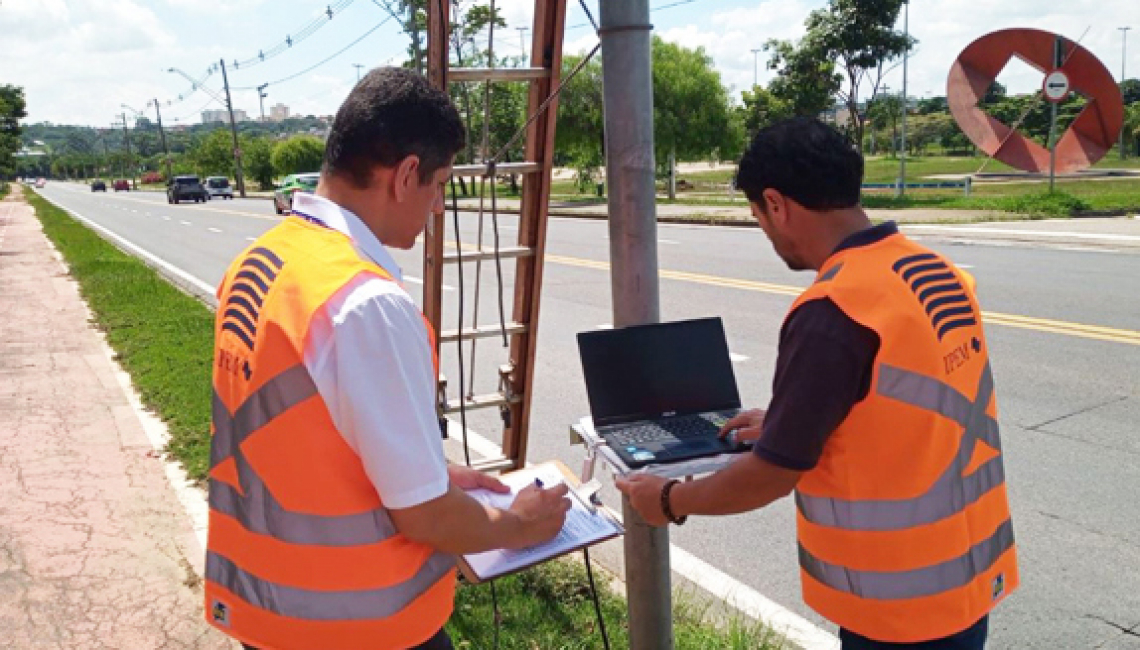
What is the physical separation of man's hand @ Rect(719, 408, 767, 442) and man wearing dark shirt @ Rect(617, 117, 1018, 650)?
0.25 meters

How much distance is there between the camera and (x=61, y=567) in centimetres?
420

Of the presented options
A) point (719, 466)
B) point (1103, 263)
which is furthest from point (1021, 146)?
point (719, 466)

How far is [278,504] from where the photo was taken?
1719 millimetres

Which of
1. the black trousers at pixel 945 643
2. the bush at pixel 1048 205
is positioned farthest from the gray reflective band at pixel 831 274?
the bush at pixel 1048 205

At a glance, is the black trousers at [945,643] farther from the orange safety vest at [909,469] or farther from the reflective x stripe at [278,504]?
the reflective x stripe at [278,504]

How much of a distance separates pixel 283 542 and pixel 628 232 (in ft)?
4.14

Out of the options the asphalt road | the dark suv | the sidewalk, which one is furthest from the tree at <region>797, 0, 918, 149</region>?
the dark suv

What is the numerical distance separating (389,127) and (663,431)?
1.05 meters

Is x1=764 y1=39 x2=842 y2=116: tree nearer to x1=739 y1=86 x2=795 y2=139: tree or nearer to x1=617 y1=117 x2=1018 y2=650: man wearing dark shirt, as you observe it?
x1=739 y1=86 x2=795 y2=139: tree

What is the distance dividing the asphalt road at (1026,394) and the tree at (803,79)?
455 inches

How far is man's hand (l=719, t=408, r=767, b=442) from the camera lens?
2197 millimetres

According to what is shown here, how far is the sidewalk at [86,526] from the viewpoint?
3666 millimetres

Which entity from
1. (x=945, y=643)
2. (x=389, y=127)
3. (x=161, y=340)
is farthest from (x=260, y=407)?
(x=161, y=340)

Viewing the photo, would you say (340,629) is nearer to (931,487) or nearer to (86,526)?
(931,487)
